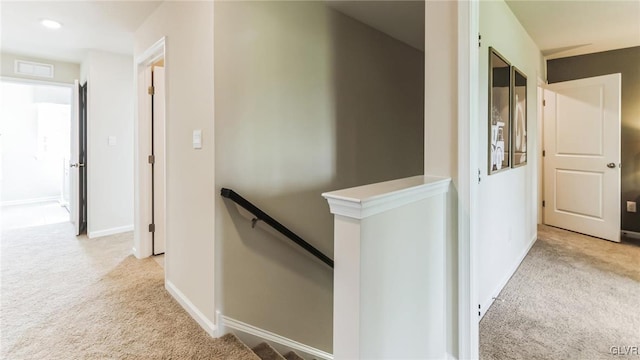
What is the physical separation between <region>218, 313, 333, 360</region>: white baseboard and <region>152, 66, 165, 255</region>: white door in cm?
176

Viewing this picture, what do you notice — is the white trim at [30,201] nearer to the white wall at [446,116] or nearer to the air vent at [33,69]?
the air vent at [33,69]

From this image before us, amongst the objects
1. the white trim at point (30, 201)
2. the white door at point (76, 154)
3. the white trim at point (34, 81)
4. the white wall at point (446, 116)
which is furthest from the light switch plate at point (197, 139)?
the white trim at point (30, 201)

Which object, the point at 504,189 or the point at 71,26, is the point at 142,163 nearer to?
the point at 71,26

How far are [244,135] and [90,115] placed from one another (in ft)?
9.60

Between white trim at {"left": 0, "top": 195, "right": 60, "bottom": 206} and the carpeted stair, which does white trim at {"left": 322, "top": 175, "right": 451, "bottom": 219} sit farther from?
white trim at {"left": 0, "top": 195, "right": 60, "bottom": 206}

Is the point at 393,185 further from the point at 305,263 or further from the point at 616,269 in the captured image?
the point at 616,269

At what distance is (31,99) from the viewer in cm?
623

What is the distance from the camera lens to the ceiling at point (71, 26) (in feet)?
8.47

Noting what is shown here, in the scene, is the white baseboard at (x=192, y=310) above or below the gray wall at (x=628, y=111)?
below

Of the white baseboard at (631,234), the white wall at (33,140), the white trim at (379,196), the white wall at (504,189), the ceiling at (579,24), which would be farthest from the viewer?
the white wall at (33,140)

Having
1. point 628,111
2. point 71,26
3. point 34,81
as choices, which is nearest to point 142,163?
point 71,26

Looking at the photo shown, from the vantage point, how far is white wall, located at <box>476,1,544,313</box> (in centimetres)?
216

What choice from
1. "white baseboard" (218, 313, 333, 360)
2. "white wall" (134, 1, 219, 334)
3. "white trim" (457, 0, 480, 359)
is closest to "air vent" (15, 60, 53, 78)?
"white wall" (134, 1, 219, 334)
